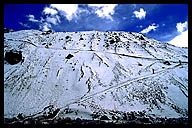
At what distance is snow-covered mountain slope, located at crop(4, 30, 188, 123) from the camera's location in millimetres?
7801

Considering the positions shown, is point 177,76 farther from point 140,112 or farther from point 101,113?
point 101,113

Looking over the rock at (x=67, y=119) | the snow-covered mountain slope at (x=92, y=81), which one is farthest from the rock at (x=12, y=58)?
the rock at (x=67, y=119)

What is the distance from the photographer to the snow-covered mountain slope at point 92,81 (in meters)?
7.80

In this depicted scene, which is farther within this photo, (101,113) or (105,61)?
(105,61)

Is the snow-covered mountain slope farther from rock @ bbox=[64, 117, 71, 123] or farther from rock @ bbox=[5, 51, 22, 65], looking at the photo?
rock @ bbox=[64, 117, 71, 123]

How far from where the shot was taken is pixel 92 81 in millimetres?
10258

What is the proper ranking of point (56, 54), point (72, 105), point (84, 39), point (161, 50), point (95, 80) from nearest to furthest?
point (72, 105) < point (95, 80) < point (56, 54) < point (161, 50) < point (84, 39)

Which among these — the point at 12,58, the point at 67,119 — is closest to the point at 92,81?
the point at 67,119

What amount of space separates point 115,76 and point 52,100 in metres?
5.42

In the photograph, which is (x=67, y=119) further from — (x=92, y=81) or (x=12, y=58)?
(x=12, y=58)

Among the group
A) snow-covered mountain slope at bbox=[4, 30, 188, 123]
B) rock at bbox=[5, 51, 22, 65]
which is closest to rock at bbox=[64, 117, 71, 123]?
snow-covered mountain slope at bbox=[4, 30, 188, 123]

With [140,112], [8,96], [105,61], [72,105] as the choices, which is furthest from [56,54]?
[140,112]

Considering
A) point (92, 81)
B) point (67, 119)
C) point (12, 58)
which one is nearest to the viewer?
point (67, 119)

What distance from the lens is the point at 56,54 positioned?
14.1 m
